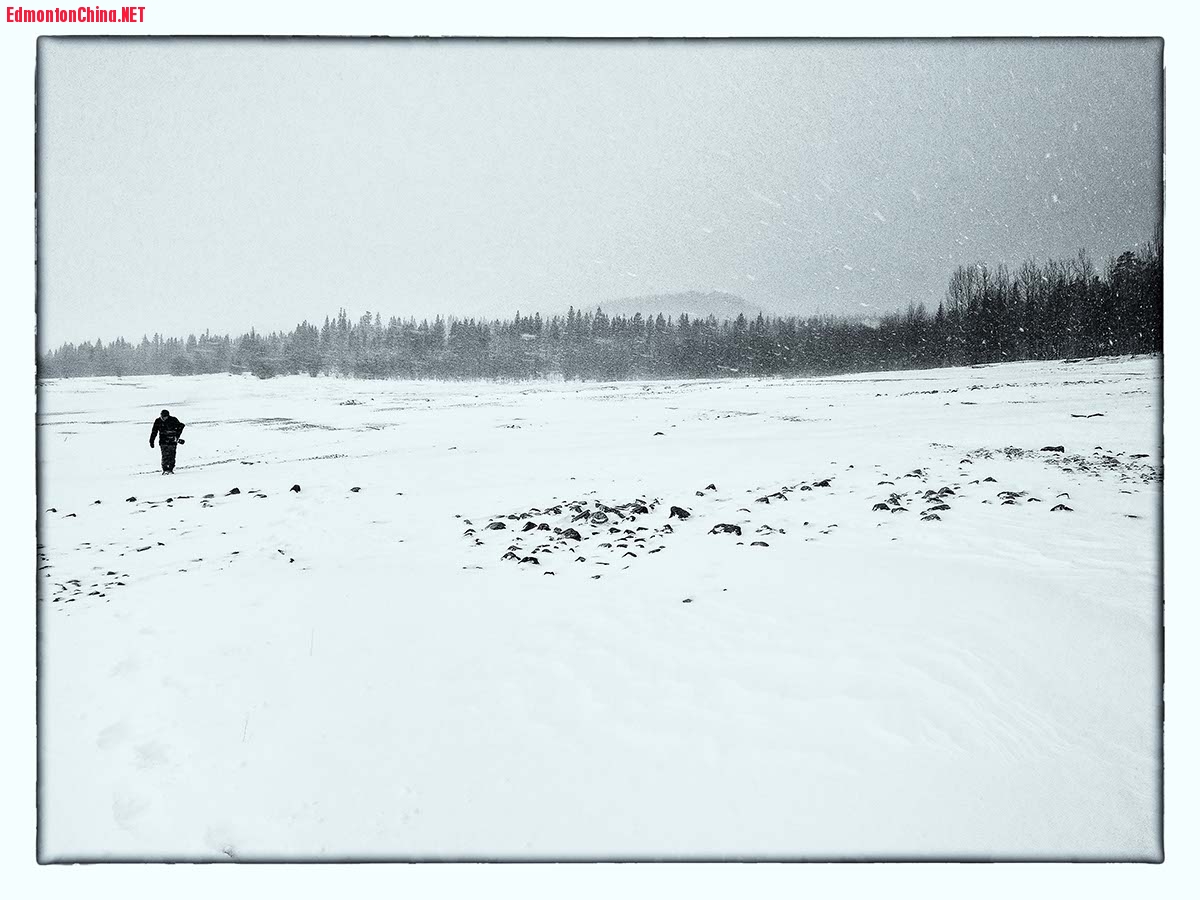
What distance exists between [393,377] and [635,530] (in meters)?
4.01

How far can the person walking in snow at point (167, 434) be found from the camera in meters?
6.82

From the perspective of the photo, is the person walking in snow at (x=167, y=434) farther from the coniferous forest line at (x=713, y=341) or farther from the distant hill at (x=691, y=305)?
the distant hill at (x=691, y=305)

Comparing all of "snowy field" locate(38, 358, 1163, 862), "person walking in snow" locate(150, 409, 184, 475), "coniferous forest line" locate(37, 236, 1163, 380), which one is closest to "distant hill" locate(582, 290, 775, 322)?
"coniferous forest line" locate(37, 236, 1163, 380)

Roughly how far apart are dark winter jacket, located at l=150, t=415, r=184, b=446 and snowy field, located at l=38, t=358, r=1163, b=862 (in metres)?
0.23

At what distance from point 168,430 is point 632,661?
20.5 feet

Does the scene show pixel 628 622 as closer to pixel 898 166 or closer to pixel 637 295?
pixel 637 295

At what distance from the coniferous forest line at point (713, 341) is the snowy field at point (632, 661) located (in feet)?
0.99

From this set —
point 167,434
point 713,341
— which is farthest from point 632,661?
point 167,434

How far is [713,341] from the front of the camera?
A: 6.68m

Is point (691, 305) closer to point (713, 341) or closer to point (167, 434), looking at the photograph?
point (713, 341)

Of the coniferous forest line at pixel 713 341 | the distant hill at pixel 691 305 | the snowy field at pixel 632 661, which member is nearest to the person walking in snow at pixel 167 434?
the snowy field at pixel 632 661

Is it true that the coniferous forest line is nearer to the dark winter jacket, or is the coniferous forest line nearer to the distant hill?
the distant hill

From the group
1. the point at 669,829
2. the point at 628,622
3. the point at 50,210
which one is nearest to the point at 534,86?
the point at 50,210

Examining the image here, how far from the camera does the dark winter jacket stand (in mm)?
6777
